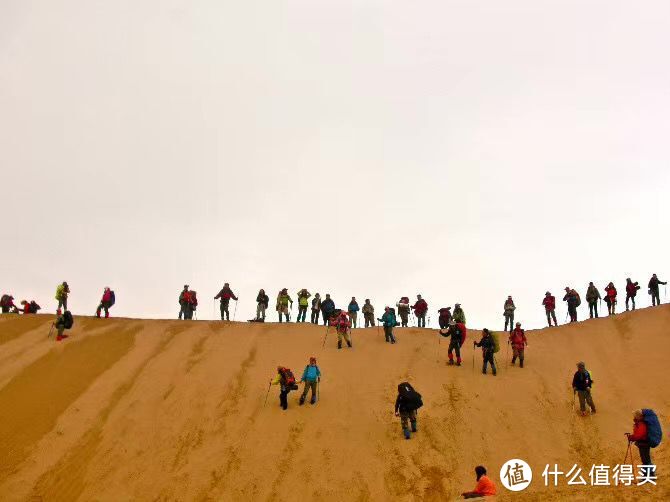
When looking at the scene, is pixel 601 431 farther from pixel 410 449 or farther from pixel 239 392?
pixel 239 392

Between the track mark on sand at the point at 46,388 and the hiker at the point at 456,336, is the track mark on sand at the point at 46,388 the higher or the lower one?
the lower one

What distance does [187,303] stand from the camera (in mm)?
26141

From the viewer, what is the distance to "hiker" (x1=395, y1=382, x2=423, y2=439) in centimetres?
1438

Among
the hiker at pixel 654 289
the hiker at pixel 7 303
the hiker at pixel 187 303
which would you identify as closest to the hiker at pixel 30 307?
the hiker at pixel 7 303

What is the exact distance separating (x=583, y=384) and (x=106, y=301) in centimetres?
1921

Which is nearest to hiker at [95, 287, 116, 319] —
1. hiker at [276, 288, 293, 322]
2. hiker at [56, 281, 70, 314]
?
hiker at [56, 281, 70, 314]

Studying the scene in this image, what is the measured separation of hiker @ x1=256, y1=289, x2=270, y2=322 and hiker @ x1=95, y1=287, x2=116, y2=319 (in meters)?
6.16

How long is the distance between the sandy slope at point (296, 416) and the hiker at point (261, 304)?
301cm

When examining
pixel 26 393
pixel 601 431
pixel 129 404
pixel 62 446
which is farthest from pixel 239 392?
pixel 601 431

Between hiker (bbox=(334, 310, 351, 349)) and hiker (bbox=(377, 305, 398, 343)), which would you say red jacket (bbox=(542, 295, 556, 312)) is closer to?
hiker (bbox=(377, 305, 398, 343))

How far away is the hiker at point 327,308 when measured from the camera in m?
24.9

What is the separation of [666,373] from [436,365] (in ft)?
21.9

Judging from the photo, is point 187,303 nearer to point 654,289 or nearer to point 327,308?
point 327,308

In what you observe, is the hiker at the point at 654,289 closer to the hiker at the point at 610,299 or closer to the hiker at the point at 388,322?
the hiker at the point at 610,299
